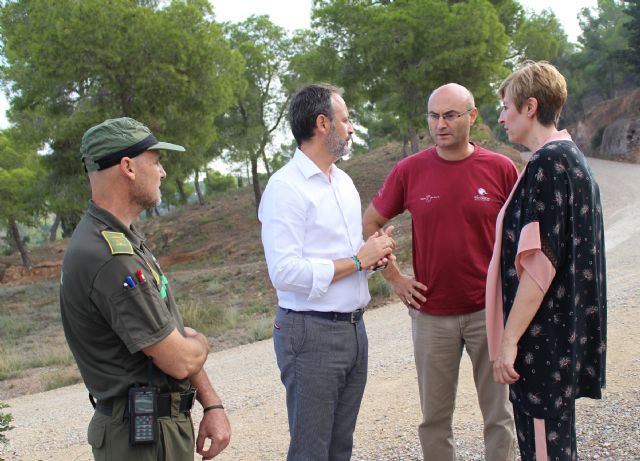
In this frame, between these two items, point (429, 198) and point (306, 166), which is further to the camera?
point (429, 198)

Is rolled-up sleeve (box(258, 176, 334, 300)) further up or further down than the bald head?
further down

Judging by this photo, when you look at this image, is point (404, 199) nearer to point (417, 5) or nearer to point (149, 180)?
point (149, 180)

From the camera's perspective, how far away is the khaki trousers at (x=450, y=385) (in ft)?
11.3

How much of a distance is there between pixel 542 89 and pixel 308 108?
3.40ft

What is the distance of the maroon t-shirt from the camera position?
3.41 meters

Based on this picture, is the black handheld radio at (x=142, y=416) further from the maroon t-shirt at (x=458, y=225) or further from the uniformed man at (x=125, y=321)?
the maroon t-shirt at (x=458, y=225)

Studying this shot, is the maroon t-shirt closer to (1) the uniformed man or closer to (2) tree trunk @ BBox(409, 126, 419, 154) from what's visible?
(1) the uniformed man

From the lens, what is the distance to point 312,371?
2.84 m

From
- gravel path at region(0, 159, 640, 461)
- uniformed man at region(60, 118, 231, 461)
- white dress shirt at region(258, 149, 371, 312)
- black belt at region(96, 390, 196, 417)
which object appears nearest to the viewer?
uniformed man at region(60, 118, 231, 461)

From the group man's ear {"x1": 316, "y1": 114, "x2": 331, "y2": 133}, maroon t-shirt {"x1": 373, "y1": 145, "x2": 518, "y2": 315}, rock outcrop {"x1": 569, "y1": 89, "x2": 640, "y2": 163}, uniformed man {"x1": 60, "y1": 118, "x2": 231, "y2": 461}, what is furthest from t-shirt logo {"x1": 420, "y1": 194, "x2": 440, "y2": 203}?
rock outcrop {"x1": 569, "y1": 89, "x2": 640, "y2": 163}

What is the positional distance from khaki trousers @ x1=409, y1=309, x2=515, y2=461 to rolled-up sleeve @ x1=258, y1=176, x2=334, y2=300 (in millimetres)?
955

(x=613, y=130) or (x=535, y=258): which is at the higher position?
(x=613, y=130)

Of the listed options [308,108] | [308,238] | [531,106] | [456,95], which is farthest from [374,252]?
[456,95]

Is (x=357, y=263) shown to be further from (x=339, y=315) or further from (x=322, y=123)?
(x=322, y=123)
